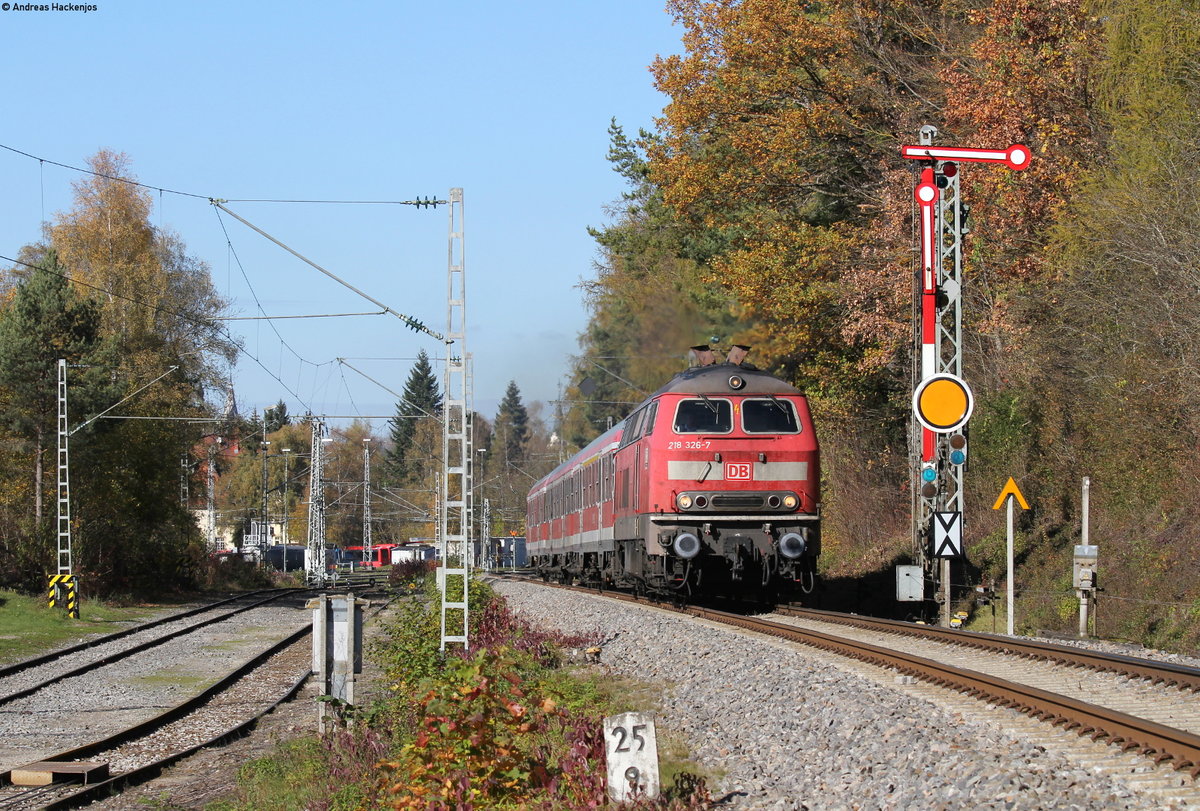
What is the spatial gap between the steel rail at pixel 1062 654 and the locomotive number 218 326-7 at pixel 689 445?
3.25 m

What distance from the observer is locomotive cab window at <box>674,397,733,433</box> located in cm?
1914

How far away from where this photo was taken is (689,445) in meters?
18.9

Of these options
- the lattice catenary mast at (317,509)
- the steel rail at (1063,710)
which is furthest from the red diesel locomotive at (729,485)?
the lattice catenary mast at (317,509)

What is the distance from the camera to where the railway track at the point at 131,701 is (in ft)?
35.7

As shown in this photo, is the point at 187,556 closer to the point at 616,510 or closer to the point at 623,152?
the point at 623,152

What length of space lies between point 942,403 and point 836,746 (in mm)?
7463

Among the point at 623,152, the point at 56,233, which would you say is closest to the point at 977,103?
the point at 623,152

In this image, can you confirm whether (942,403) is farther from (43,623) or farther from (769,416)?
(43,623)

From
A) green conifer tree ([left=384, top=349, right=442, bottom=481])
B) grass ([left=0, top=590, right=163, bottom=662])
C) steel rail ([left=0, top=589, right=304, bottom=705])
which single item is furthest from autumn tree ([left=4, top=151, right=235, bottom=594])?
green conifer tree ([left=384, top=349, right=442, bottom=481])

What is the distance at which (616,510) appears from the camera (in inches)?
917

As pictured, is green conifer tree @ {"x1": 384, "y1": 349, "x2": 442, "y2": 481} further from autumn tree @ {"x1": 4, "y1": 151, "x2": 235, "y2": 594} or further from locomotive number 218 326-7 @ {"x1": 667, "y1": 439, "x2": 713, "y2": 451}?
locomotive number 218 326-7 @ {"x1": 667, "y1": 439, "x2": 713, "y2": 451}

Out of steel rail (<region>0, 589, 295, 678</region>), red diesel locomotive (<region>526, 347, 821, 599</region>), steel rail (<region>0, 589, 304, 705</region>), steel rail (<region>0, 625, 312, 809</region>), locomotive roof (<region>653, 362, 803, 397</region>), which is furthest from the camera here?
steel rail (<region>0, 589, 295, 678</region>)

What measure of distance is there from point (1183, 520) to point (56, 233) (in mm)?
43719

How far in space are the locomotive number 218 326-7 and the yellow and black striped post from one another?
17.6m
